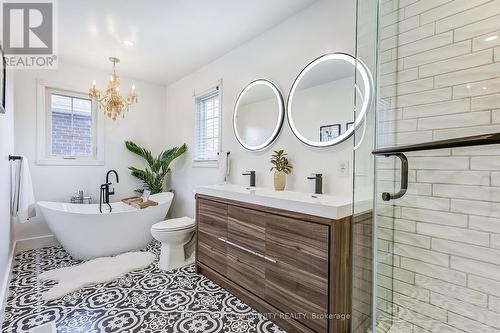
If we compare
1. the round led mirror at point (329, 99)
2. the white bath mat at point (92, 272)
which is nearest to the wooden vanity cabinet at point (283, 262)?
the round led mirror at point (329, 99)

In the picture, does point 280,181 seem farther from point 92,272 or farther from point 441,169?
point 92,272

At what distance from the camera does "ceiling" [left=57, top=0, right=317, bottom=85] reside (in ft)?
6.77

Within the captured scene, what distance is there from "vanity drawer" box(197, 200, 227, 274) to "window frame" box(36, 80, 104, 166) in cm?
225

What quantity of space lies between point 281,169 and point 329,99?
73 centimetres

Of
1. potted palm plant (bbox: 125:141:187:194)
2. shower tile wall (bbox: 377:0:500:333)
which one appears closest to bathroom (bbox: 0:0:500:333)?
shower tile wall (bbox: 377:0:500:333)

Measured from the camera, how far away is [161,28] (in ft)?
7.89

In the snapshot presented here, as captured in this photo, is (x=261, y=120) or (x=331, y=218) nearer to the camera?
(x=331, y=218)


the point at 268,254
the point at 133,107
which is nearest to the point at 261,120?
the point at 268,254

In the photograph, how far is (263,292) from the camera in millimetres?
1771

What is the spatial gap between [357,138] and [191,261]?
2215 mm

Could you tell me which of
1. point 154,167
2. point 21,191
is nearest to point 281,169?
point 154,167

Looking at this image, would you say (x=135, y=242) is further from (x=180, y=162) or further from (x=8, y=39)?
(x=8, y=39)

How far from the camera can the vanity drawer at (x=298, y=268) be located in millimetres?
1410

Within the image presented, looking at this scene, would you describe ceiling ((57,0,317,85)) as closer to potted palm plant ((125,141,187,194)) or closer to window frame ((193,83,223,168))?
window frame ((193,83,223,168))
